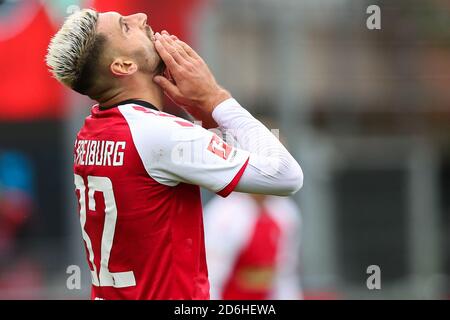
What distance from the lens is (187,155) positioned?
3715 mm

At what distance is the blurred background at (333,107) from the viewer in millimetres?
10430

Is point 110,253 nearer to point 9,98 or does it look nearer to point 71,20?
point 71,20

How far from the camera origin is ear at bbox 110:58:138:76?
12.7 feet

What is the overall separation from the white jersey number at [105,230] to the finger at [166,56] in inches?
20.5

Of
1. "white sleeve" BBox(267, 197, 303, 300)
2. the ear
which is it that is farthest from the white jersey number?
"white sleeve" BBox(267, 197, 303, 300)

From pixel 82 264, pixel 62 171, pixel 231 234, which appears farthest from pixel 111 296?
pixel 62 171

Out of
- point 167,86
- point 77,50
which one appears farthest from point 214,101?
point 77,50

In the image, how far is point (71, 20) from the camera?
12.6 ft

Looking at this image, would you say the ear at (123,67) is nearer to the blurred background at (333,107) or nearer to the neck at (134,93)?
the neck at (134,93)

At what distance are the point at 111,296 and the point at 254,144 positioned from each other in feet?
2.87

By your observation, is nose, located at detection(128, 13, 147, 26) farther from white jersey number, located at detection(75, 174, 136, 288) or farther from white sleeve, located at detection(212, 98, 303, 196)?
white jersey number, located at detection(75, 174, 136, 288)

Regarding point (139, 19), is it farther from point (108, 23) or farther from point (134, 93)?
point (134, 93)

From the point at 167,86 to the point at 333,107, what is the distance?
31.7 feet

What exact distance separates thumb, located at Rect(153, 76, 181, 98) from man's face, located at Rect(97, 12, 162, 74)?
4cm
